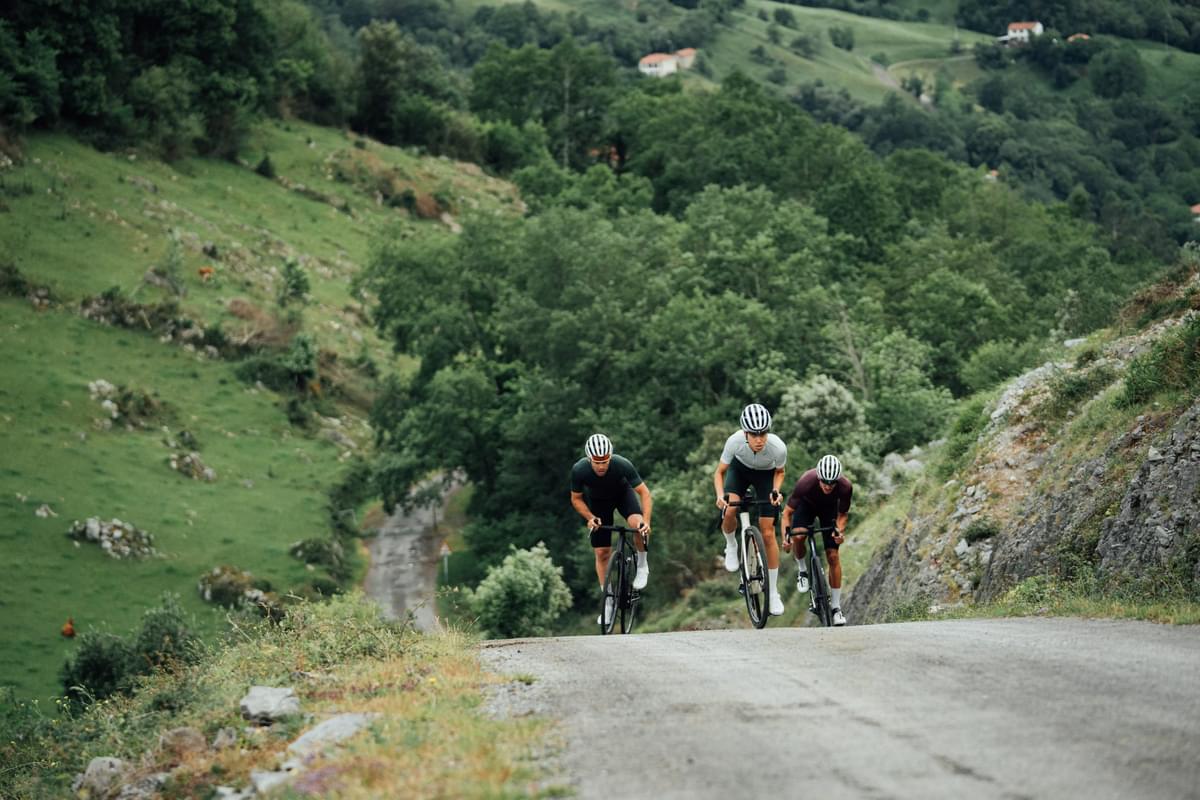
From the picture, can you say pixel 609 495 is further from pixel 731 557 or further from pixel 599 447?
pixel 731 557

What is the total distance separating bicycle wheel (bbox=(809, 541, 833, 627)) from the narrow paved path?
29.2 metres

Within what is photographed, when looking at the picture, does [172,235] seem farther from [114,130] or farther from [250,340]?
[114,130]

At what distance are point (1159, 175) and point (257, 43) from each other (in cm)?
11847

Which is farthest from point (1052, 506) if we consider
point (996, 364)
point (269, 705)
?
point (996, 364)

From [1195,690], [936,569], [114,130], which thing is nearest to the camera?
[1195,690]

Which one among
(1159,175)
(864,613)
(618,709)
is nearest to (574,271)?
(864,613)

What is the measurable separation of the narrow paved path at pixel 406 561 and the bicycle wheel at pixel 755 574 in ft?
96.4

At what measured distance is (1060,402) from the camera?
21.4 metres

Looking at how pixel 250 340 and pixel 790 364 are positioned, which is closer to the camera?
pixel 790 364

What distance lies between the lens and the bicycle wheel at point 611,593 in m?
16.7

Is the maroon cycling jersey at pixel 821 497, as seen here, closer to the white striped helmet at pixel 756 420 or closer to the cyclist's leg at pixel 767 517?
the cyclist's leg at pixel 767 517

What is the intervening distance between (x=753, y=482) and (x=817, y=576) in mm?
1545

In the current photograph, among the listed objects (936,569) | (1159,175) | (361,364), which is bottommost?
(361,364)

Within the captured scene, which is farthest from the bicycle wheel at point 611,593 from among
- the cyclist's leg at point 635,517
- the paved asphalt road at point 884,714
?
the paved asphalt road at point 884,714
